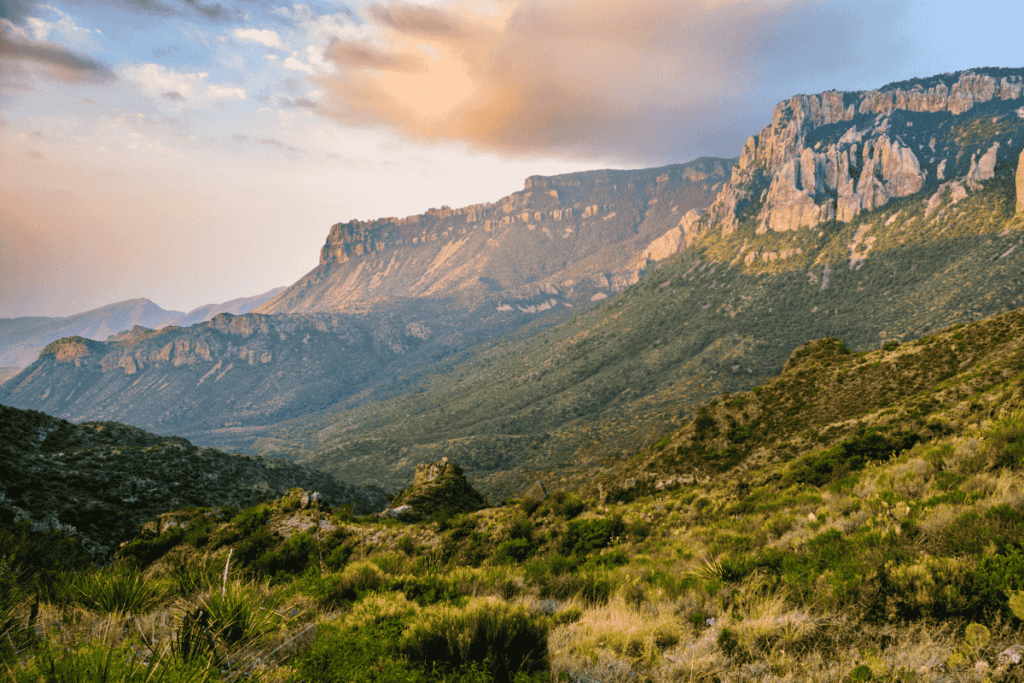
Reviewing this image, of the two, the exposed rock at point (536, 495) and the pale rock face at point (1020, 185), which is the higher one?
the pale rock face at point (1020, 185)

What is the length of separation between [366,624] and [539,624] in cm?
226

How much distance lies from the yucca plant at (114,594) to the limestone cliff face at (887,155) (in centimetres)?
20718

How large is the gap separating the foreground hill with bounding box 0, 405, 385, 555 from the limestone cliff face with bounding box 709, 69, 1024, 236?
20217cm

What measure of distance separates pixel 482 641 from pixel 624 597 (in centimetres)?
286

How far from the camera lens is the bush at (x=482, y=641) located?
4.31m

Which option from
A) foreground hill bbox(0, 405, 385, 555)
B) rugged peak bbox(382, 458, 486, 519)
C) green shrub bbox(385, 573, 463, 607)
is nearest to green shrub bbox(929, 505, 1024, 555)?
green shrub bbox(385, 573, 463, 607)

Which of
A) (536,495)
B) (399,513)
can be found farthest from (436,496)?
(536,495)

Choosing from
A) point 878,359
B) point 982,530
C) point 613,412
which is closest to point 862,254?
point 613,412

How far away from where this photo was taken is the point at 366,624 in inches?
206

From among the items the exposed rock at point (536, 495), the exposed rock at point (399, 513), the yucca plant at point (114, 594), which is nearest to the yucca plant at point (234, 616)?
the yucca plant at point (114, 594)

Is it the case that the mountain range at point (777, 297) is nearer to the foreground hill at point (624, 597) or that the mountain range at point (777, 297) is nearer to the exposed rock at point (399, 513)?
the exposed rock at point (399, 513)

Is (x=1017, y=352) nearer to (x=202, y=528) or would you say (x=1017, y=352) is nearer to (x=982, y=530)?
(x=982, y=530)

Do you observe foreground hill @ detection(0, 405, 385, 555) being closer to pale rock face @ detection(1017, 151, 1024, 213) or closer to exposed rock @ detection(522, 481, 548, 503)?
exposed rock @ detection(522, 481, 548, 503)

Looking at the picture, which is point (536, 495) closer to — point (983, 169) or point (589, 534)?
point (589, 534)
